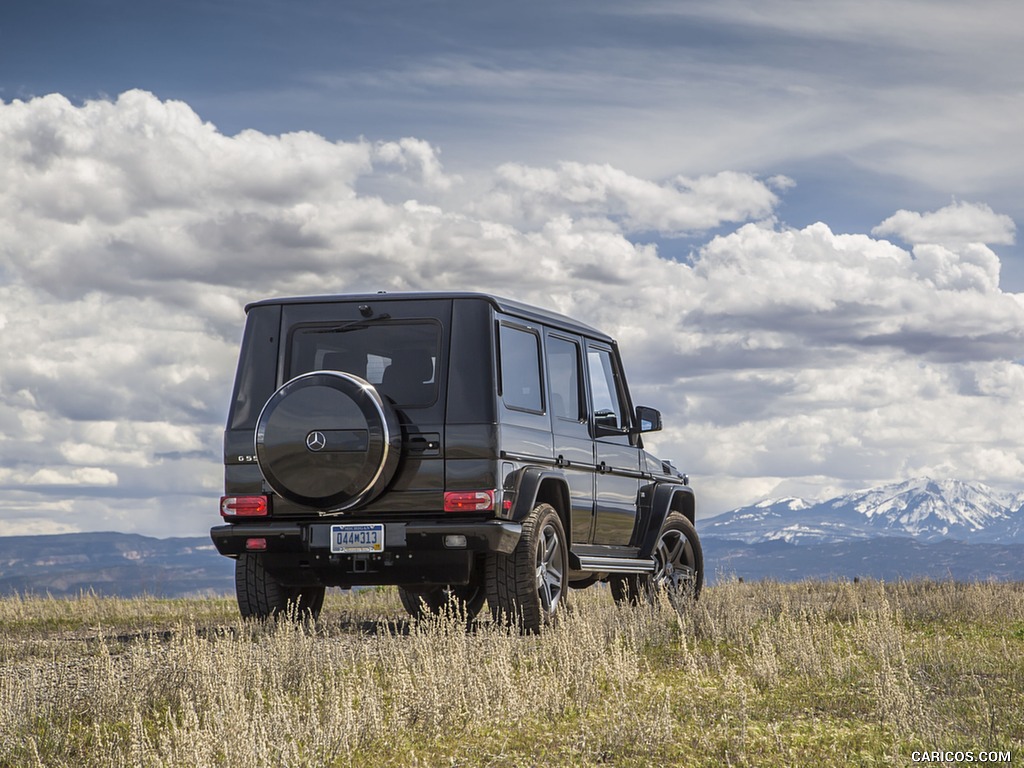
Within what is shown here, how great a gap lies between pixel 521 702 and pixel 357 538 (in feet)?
10.6

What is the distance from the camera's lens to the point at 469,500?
30.3ft

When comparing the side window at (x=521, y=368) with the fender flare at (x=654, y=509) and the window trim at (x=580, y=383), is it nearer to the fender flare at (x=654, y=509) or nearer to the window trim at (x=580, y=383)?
the window trim at (x=580, y=383)

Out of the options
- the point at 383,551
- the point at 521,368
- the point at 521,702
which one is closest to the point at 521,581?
the point at 383,551

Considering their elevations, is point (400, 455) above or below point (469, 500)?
above

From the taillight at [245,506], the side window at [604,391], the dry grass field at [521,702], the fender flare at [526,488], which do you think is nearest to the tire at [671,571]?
the side window at [604,391]

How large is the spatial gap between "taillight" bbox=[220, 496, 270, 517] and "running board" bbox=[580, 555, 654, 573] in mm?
2598

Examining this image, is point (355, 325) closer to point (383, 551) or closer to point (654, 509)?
point (383, 551)

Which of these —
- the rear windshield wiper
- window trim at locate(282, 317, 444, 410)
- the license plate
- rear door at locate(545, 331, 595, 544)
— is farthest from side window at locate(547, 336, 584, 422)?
the license plate

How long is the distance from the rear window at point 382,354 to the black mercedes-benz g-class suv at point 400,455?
0.01m

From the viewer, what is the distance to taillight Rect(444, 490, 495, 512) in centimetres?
920

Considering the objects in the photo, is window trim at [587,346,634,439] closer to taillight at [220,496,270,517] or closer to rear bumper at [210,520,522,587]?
rear bumper at [210,520,522,587]

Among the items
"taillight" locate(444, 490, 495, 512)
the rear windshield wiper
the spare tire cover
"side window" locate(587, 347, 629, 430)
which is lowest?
"taillight" locate(444, 490, 495, 512)

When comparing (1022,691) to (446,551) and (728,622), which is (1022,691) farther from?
(446,551)

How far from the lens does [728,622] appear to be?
9852 millimetres
